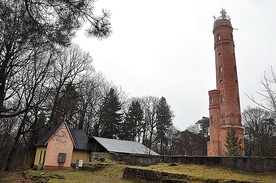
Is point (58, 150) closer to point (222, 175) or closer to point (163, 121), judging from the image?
point (222, 175)

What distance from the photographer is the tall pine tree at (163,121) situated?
35.7 meters

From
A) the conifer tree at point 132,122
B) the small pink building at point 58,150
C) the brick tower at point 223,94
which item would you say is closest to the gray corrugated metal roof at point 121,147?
the small pink building at point 58,150

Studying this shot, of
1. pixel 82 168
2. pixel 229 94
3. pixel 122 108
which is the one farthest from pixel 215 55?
pixel 82 168

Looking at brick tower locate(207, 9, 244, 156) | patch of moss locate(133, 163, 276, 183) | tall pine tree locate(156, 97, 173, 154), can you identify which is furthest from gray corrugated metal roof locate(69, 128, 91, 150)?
tall pine tree locate(156, 97, 173, 154)

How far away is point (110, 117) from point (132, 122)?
224 inches

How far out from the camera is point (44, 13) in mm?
4035

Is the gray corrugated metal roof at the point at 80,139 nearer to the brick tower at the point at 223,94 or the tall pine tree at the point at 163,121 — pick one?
the brick tower at the point at 223,94

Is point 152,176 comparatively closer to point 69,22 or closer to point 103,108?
point 69,22

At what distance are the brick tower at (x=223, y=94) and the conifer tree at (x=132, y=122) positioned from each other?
11.8 metres

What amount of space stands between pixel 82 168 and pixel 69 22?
47.6 ft

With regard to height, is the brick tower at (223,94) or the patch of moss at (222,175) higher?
the brick tower at (223,94)

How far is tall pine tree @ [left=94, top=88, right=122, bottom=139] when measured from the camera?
29.3m

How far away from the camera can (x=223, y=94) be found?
1083 inches

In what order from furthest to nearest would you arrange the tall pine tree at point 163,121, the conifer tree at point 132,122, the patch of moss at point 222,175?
the tall pine tree at point 163,121 < the conifer tree at point 132,122 < the patch of moss at point 222,175
